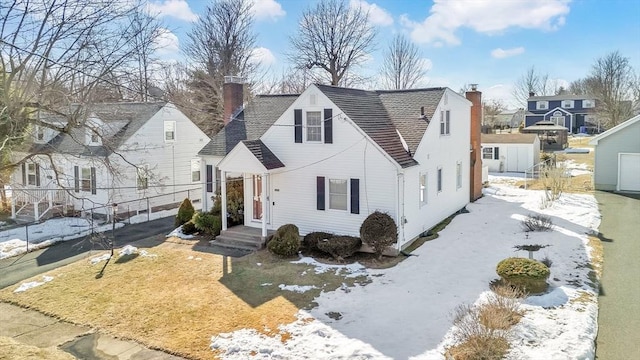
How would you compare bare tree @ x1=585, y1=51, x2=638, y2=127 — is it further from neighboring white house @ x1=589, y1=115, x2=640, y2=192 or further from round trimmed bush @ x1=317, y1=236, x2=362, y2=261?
round trimmed bush @ x1=317, y1=236, x2=362, y2=261

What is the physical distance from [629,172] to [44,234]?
3184 centimetres

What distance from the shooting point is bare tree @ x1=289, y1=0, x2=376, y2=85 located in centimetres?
4153

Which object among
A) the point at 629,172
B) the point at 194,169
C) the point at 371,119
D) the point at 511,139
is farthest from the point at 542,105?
the point at 371,119

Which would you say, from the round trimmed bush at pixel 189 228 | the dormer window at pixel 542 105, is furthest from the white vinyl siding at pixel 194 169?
the dormer window at pixel 542 105

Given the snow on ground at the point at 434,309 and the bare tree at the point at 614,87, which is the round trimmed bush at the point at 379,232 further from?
the bare tree at the point at 614,87

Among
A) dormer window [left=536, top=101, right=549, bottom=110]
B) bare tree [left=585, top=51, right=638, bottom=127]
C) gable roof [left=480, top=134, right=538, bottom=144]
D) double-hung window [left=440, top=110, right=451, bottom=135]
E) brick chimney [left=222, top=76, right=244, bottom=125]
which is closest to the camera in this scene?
double-hung window [left=440, top=110, right=451, bottom=135]

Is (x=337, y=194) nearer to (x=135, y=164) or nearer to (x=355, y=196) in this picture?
(x=355, y=196)

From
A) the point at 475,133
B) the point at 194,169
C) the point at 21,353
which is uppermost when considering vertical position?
the point at 475,133

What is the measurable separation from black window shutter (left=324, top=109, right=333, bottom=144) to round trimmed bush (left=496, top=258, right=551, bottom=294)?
7610 mm

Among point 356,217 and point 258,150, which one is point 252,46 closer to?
point 258,150

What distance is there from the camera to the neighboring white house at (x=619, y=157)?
90.2 feet

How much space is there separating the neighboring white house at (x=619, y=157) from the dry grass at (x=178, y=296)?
22.2 meters

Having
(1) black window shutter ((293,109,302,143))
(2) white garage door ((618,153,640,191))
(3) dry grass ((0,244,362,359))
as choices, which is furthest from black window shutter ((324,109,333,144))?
(2) white garage door ((618,153,640,191))

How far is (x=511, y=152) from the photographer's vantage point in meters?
37.8
